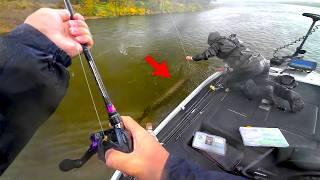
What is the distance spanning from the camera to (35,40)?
1511 millimetres

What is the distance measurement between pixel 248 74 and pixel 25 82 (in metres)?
5.48

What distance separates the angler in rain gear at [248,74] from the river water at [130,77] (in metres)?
2.99

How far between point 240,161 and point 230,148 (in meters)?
0.31

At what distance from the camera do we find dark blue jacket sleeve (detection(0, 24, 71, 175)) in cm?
143

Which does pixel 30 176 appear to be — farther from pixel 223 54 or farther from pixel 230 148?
pixel 223 54

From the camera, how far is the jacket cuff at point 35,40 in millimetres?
1489

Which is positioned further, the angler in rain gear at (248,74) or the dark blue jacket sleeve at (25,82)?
the angler in rain gear at (248,74)

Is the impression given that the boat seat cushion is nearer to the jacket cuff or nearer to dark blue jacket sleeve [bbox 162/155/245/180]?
dark blue jacket sleeve [bbox 162/155/245/180]

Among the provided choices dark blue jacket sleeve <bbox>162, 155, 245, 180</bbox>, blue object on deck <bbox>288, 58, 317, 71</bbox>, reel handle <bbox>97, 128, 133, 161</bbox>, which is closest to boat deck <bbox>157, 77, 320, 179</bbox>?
blue object on deck <bbox>288, 58, 317, 71</bbox>

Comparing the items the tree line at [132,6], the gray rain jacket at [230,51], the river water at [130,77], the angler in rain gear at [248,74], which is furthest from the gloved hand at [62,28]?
the tree line at [132,6]

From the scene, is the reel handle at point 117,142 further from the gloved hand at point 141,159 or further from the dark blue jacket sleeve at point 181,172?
the dark blue jacket sleeve at point 181,172

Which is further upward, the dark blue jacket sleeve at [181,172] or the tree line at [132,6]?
the dark blue jacket sleeve at [181,172]

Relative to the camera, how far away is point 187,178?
134 centimetres

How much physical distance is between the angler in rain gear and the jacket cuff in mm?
4836
